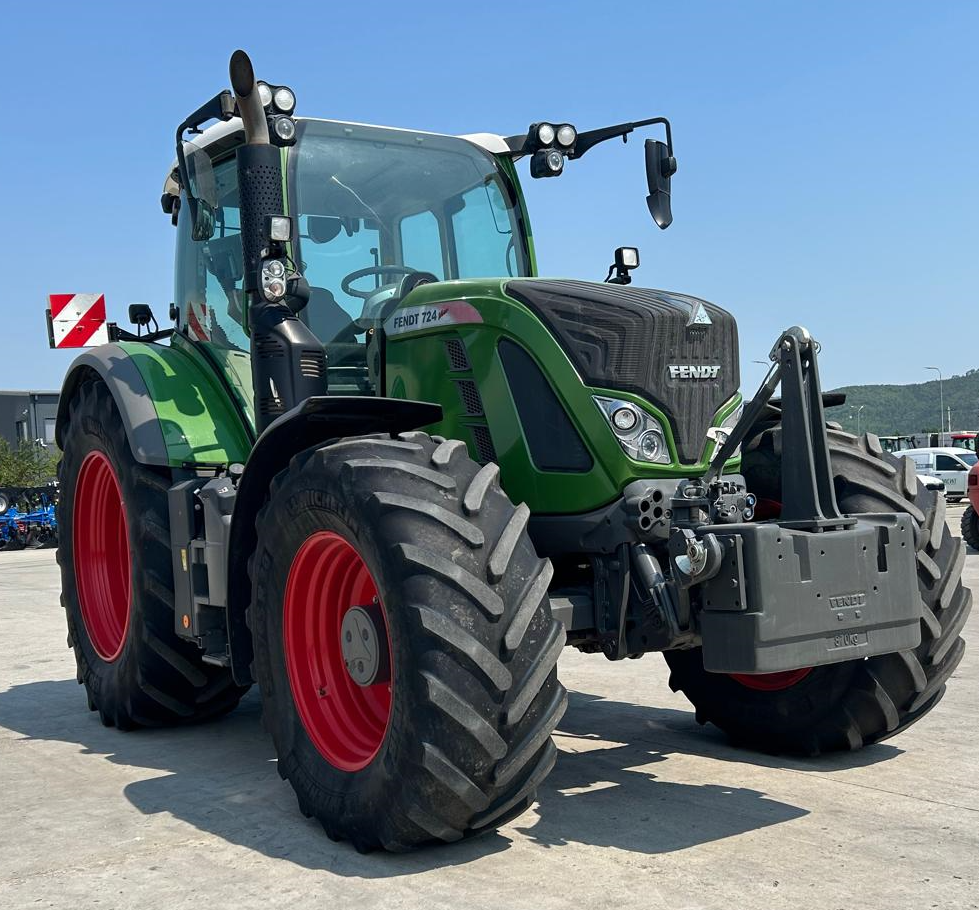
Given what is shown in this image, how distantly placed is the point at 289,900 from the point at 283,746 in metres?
1.01

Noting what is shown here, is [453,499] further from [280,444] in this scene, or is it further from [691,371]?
[691,371]

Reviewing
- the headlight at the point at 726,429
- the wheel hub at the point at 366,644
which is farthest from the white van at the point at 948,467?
the wheel hub at the point at 366,644

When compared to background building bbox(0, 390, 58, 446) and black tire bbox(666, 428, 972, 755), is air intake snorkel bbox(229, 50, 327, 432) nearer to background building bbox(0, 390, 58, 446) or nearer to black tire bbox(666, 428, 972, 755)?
black tire bbox(666, 428, 972, 755)

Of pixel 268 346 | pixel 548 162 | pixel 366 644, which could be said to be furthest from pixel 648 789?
pixel 548 162

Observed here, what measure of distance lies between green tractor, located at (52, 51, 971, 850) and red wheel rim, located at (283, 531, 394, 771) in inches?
0.5

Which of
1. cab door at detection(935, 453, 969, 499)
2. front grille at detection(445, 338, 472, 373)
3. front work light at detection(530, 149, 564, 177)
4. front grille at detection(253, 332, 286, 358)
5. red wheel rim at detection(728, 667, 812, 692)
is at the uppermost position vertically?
front work light at detection(530, 149, 564, 177)

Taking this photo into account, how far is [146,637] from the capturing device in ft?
19.3

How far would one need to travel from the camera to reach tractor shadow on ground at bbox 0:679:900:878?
414cm

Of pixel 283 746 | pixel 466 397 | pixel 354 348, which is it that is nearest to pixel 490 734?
pixel 283 746

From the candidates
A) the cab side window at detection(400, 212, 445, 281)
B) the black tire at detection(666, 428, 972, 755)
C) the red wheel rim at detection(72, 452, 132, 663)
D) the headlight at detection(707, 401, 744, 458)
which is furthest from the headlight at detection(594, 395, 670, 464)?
the red wheel rim at detection(72, 452, 132, 663)

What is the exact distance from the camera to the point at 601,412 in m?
4.52

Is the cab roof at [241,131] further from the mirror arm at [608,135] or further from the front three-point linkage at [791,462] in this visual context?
the front three-point linkage at [791,462]

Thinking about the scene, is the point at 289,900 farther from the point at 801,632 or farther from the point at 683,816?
the point at 801,632

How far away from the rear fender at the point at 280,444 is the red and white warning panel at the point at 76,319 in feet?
19.9
